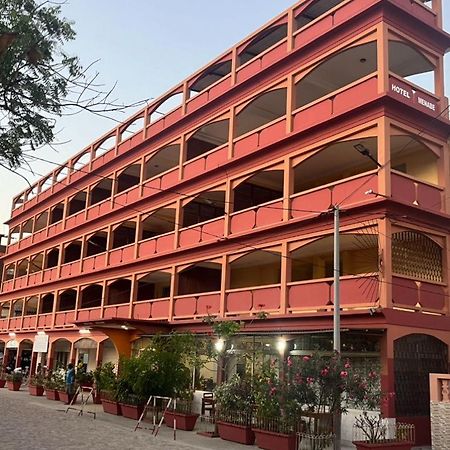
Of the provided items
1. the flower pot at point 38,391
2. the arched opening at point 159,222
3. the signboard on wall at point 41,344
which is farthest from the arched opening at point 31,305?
the flower pot at point 38,391

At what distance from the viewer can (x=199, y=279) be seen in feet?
97.2

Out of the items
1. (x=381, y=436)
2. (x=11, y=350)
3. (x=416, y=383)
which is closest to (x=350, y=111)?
(x=416, y=383)

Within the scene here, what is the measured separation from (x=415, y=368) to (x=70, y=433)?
33.5 feet

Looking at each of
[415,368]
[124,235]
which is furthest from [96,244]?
[415,368]

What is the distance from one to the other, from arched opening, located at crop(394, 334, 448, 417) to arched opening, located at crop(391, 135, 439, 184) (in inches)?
218

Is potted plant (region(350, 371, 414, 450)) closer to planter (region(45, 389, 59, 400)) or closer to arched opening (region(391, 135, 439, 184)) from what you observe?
arched opening (region(391, 135, 439, 184))

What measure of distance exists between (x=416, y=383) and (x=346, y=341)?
2385 mm

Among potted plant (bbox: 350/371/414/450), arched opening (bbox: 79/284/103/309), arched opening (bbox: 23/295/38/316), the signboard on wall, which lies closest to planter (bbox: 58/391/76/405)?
the signboard on wall

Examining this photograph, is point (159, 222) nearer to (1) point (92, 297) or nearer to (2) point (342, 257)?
(1) point (92, 297)

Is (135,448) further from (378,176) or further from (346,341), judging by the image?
(378,176)

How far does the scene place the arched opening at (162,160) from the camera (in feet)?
104

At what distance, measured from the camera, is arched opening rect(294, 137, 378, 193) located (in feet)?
68.0

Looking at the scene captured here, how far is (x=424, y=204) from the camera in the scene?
19.0 metres

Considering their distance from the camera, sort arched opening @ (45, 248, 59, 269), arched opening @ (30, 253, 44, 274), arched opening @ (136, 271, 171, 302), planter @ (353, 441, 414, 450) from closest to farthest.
Answer: planter @ (353, 441, 414, 450)
arched opening @ (136, 271, 171, 302)
arched opening @ (45, 248, 59, 269)
arched opening @ (30, 253, 44, 274)
